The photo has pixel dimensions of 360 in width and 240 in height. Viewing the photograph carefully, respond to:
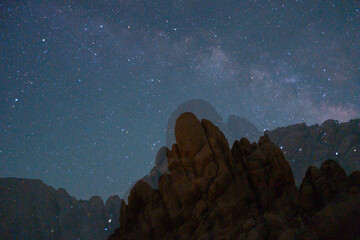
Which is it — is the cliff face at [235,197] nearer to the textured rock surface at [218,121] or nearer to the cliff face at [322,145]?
the cliff face at [322,145]

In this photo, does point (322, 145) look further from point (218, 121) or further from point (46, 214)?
point (218, 121)

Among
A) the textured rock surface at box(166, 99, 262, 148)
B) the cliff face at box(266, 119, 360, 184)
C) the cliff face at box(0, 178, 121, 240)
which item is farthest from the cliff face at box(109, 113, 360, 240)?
the textured rock surface at box(166, 99, 262, 148)

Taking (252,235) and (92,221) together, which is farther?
(92,221)

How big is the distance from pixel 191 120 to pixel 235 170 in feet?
18.9

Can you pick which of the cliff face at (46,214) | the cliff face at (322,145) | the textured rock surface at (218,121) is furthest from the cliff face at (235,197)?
the textured rock surface at (218,121)

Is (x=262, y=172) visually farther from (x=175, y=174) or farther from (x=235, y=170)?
(x=175, y=174)

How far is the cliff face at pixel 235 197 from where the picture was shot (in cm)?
1097

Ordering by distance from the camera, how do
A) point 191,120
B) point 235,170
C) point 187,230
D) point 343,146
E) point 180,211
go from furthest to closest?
point 343,146 → point 191,120 → point 235,170 → point 180,211 → point 187,230

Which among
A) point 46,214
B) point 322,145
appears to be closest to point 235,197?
point 46,214

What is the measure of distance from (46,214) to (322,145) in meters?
70.7

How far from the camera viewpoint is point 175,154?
18.6 m

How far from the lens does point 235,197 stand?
47.1 ft

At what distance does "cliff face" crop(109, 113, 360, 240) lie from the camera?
10969mm

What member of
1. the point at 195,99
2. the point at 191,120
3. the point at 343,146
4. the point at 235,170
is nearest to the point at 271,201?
the point at 235,170
